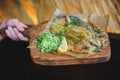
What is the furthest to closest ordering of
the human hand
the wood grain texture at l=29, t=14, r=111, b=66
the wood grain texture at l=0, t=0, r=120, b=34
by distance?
the wood grain texture at l=0, t=0, r=120, b=34, the human hand, the wood grain texture at l=29, t=14, r=111, b=66

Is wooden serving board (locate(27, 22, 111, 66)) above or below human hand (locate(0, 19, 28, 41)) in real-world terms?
below

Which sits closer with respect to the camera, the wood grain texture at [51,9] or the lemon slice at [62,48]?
the lemon slice at [62,48]

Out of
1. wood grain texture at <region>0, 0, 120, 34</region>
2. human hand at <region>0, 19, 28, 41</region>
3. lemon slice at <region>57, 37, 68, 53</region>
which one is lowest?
lemon slice at <region>57, 37, 68, 53</region>

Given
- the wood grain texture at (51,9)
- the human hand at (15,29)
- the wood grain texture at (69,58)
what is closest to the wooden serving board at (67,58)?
the wood grain texture at (69,58)

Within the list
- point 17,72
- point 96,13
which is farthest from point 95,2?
point 17,72

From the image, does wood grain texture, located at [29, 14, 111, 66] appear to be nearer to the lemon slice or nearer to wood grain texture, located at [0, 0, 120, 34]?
the lemon slice

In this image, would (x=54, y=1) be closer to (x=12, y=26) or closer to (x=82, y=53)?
(x=12, y=26)

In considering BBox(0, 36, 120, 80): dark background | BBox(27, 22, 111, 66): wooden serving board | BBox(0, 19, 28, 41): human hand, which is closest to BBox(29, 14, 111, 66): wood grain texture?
BBox(27, 22, 111, 66): wooden serving board

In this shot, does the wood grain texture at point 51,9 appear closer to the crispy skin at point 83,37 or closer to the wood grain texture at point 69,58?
the crispy skin at point 83,37
